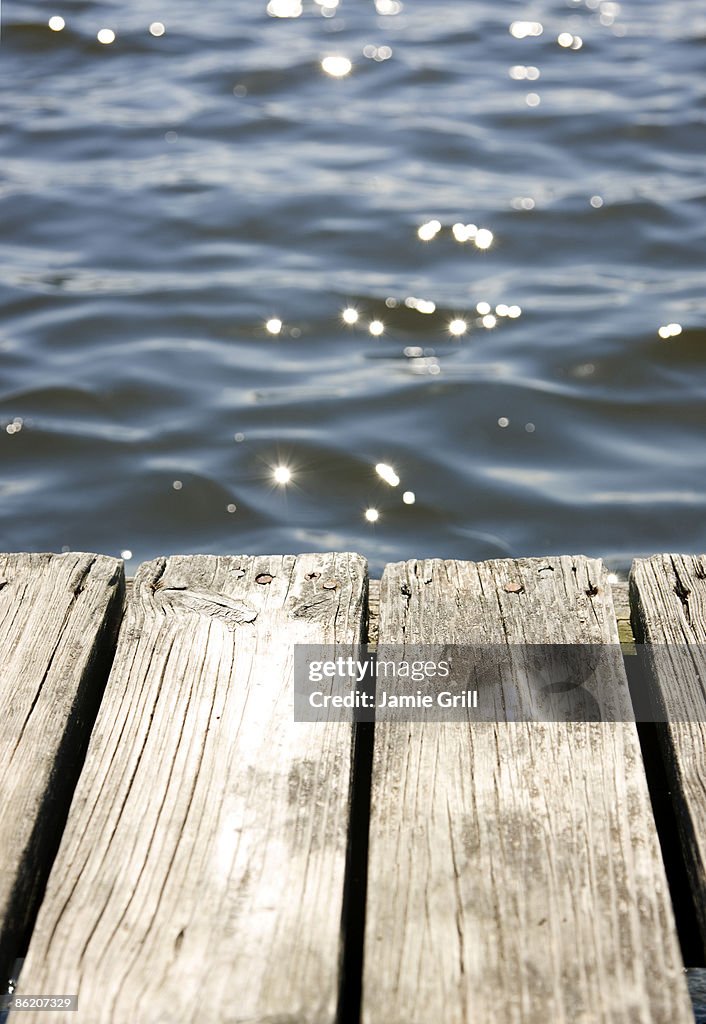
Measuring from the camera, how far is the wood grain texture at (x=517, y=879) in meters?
1.44

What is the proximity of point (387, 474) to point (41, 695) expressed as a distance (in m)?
2.40

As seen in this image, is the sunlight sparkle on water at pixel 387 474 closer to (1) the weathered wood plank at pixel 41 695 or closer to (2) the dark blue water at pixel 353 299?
(2) the dark blue water at pixel 353 299

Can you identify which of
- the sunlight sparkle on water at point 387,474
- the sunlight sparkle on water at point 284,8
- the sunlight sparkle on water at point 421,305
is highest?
the sunlight sparkle on water at point 284,8

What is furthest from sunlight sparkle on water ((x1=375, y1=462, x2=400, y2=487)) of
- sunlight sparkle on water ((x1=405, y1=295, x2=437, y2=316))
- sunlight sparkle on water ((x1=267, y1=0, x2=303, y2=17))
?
sunlight sparkle on water ((x1=267, y1=0, x2=303, y2=17))

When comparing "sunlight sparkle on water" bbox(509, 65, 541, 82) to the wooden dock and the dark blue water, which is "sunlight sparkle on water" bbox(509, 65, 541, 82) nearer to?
the dark blue water

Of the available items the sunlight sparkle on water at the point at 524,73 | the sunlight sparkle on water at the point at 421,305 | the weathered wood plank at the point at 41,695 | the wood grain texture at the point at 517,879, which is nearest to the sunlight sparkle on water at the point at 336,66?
the sunlight sparkle on water at the point at 524,73

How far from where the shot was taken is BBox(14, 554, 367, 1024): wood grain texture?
57.6 inches

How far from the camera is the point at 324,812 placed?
1713 mm

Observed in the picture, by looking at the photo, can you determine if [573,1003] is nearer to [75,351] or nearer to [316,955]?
[316,955]

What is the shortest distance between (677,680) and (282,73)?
761 cm

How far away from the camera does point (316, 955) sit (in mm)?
1487

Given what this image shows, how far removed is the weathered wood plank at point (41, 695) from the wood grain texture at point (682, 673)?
3.23ft

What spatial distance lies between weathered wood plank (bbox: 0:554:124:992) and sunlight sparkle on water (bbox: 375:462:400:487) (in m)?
2.01

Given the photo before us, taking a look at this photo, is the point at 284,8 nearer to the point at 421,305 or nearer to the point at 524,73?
the point at 524,73
